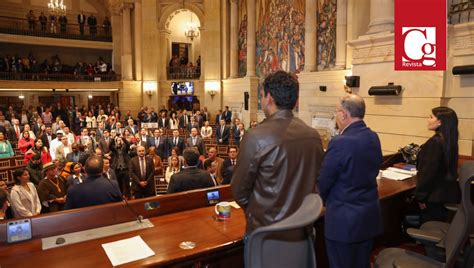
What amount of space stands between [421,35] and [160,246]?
16.9 ft

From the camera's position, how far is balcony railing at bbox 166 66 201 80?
2042cm

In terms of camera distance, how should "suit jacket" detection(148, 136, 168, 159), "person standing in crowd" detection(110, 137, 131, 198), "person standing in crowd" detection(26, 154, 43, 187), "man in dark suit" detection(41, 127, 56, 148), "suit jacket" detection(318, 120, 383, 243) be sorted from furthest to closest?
"man in dark suit" detection(41, 127, 56, 148), "suit jacket" detection(148, 136, 168, 159), "person standing in crowd" detection(110, 137, 131, 198), "person standing in crowd" detection(26, 154, 43, 187), "suit jacket" detection(318, 120, 383, 243)

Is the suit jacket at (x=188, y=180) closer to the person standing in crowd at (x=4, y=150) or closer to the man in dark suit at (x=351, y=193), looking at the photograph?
the man in dark suit at (x=351, y=193)

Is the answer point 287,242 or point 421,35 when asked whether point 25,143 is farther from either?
point 287,242

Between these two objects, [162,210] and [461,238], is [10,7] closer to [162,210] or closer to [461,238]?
[162,210]

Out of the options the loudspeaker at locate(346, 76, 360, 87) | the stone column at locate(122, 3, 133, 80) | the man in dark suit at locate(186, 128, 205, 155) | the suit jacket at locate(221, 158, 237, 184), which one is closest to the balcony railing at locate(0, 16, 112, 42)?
the stone column at locate(122, 3, 133, 80)

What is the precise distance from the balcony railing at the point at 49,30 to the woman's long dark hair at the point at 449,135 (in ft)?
72.0

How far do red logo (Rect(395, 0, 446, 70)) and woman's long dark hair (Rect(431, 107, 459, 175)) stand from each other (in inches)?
90.5

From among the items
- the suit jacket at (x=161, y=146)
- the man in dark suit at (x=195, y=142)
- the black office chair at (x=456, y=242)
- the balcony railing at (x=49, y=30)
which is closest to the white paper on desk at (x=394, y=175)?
the black office chair at (x=456, y=242)

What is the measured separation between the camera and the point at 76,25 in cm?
2336

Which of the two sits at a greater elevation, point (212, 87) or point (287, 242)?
point (212, 87)

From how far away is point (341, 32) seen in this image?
1071 cm

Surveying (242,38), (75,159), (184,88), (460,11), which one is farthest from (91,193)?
(184,88)

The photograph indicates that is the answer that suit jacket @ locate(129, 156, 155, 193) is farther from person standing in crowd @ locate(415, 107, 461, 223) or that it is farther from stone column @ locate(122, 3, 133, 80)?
stone column @ locate(122, 3, 133, 80)
